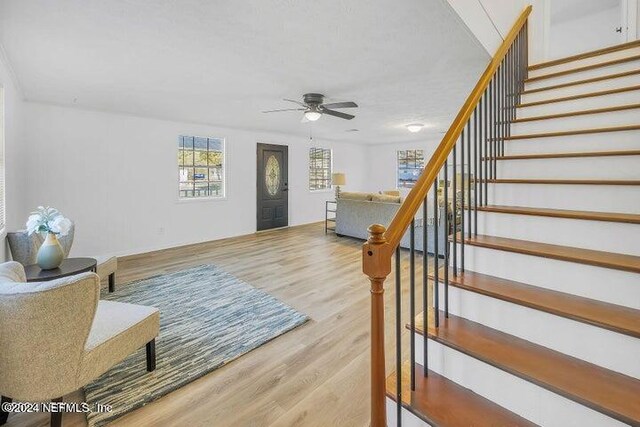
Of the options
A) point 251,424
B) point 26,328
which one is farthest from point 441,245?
point 26,328

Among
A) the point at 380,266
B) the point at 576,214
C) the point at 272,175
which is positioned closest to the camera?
the point at 380,266

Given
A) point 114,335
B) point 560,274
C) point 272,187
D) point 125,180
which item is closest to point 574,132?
point 560,274

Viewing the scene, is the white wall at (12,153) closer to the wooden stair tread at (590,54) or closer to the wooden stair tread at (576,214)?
the wooden stair tread at (576,214)

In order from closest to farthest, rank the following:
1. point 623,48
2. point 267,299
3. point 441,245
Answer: point 623,48 < point 267,299 < point 441,245

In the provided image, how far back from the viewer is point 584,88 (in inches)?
103

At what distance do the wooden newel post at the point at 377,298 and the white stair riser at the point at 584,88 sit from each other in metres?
2.76

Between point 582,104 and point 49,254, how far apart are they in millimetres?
4633

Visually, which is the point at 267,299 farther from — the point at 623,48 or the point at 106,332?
the point at 623,48

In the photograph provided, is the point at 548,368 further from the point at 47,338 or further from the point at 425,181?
the point at 47,338

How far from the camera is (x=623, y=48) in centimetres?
274

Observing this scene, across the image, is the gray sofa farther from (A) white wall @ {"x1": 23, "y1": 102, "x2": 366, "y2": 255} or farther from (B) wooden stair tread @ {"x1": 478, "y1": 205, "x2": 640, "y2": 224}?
(B) wooden stair tread @ {"x1": 478, "y1": 205, "x2": 640, "y2": 224}

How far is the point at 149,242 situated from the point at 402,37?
16.9 feet

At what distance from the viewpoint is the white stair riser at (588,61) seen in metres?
2.72

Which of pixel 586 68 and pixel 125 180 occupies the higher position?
pixel 586 68
